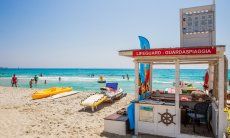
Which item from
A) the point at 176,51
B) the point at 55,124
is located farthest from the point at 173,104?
the point at 55,124

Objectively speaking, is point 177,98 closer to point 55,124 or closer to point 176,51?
point 176,51

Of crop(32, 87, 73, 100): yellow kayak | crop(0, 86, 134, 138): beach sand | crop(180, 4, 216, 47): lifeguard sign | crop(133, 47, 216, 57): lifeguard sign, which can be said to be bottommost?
crop(0, 86, 134, 138): beach sand

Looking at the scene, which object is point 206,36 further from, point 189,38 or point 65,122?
point 65,122

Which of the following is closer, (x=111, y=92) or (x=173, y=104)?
(x=173, y=104)

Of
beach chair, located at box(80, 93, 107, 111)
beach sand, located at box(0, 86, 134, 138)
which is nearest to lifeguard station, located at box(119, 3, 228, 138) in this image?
beach sand, located at box(0, 86, 134, 138)

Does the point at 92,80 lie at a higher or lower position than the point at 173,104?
lower

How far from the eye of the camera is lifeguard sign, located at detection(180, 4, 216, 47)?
26.2 feet

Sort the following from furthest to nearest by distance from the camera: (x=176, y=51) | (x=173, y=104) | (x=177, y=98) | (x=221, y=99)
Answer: (x=173, y=104), (x=177, y=98), (x=176, y=51), (x=221, y=99)

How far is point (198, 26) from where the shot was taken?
8.20m

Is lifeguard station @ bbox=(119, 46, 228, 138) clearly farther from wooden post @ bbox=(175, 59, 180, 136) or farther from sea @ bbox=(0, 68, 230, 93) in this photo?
sea @ bbox=(0, 68, 230, 93)

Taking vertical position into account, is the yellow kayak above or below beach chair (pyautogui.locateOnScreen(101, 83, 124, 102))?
below

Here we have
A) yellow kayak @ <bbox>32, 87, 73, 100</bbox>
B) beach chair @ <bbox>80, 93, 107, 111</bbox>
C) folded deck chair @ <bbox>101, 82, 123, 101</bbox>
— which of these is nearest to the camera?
beach chair @ <bbox>80, 93, 107, 111</bbox>

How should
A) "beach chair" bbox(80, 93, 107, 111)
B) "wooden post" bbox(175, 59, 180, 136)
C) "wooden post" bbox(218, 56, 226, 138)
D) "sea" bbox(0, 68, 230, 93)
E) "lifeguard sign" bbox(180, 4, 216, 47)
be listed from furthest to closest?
1. "sea" bbox(0, 68, 230, 93)
2. "beach chair" bbox(80, 93, 107, 111)
3. "lifeguard sign" bbox(180, 4, 216, 47)
4. "wooden post" bbox(175, 59, 180, 136)
5. "wooden post" bbox(218, 56, 226, 138)

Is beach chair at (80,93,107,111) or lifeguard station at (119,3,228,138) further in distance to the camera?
beach chair at (80,93,107,111)
